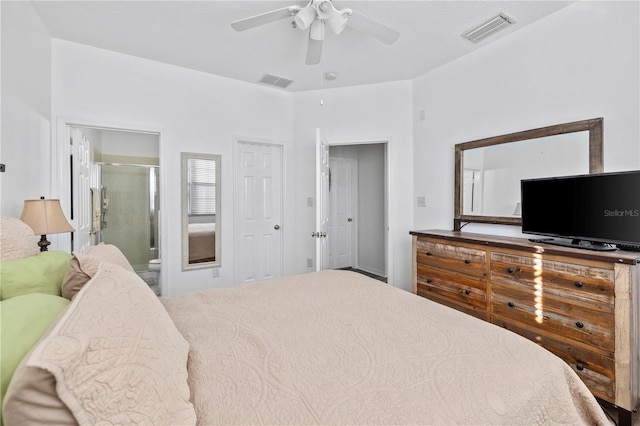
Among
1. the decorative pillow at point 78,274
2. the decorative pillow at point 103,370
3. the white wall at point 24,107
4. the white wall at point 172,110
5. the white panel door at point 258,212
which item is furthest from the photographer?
the white panel door at point 258,212

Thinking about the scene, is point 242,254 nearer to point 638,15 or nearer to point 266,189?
point 266,189

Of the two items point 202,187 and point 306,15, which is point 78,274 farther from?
point 202,187

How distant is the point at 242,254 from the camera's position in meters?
4.09

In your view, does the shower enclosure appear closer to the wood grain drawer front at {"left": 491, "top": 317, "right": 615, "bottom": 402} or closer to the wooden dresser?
the wooden dresser

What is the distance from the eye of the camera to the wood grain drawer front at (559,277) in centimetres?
181

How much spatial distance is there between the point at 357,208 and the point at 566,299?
13.5ft

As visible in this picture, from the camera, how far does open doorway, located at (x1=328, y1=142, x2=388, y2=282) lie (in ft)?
18.0

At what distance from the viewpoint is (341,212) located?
230 inches

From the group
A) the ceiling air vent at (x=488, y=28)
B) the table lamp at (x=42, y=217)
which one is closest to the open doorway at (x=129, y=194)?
the table lamp at (x=42, y=217)

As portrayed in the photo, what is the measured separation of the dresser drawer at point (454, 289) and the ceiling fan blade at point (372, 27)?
202 cm

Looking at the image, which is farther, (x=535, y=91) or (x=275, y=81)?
(x=275, y=81)

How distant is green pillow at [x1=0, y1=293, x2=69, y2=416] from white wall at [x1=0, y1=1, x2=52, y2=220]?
1594 millimetres

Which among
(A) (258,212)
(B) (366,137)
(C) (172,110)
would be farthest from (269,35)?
(A) (258,212)

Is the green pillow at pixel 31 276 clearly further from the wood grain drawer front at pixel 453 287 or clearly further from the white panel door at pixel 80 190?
the wood grain drawer front at pixel 453 287
